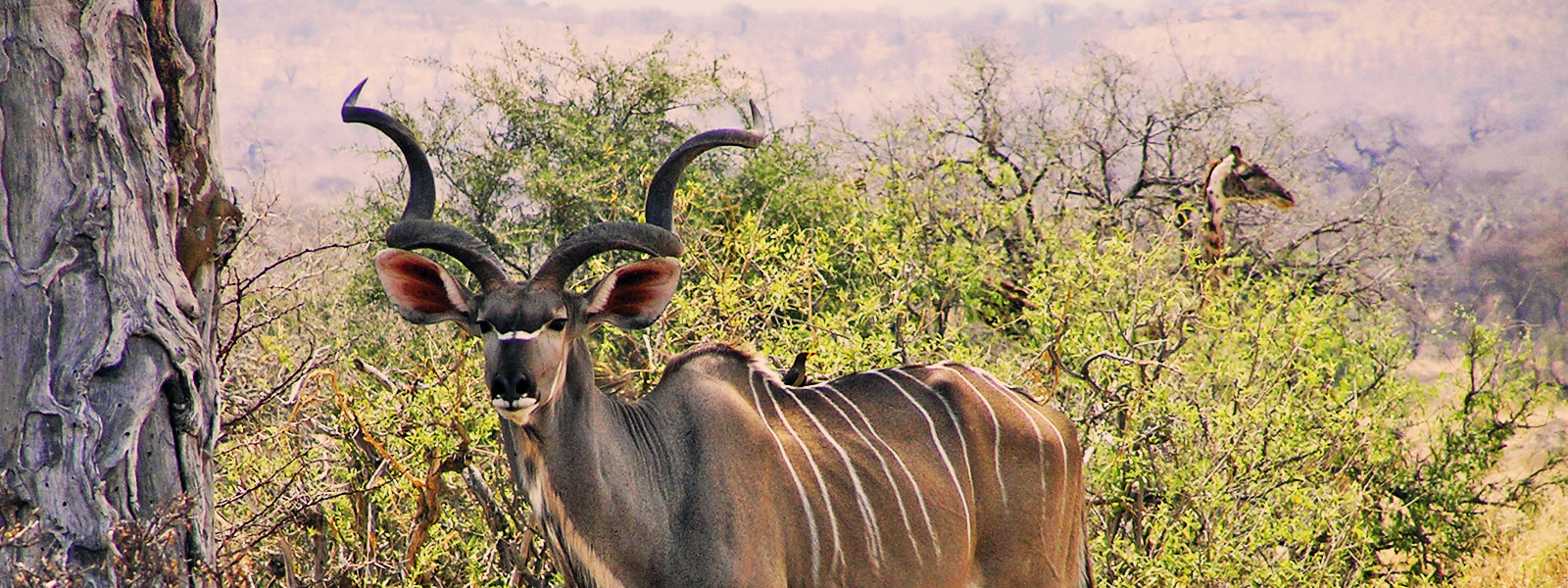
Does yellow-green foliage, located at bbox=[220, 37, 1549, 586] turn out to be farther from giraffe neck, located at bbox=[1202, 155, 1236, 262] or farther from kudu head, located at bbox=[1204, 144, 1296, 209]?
kudu head, located at bbox=[1204, 144, 1296, 209]

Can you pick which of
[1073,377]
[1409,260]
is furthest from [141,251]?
[1409,260]

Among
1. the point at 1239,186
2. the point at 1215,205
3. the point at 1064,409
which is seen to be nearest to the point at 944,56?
the point at 1239,186

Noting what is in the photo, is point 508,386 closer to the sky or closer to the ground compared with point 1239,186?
closer to the sky

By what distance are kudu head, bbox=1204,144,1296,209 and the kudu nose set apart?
17.7ft

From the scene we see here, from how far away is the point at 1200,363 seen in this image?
16.7 feet

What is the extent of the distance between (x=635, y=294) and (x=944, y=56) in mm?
71507

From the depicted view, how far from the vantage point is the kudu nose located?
277cm

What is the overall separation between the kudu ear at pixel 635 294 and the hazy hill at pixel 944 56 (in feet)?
67.1

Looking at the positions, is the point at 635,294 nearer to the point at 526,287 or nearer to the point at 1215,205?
the point at 526,287

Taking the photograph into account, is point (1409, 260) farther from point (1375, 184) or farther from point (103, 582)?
point (103, 582)

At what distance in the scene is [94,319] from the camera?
2.39 metres

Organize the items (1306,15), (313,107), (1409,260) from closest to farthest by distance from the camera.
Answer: (1409,260)
(313,107)
(1306,15)

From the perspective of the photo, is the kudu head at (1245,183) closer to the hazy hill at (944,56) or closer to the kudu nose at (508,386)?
the kudu nose at (508,386)

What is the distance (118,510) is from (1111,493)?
10.4ft
